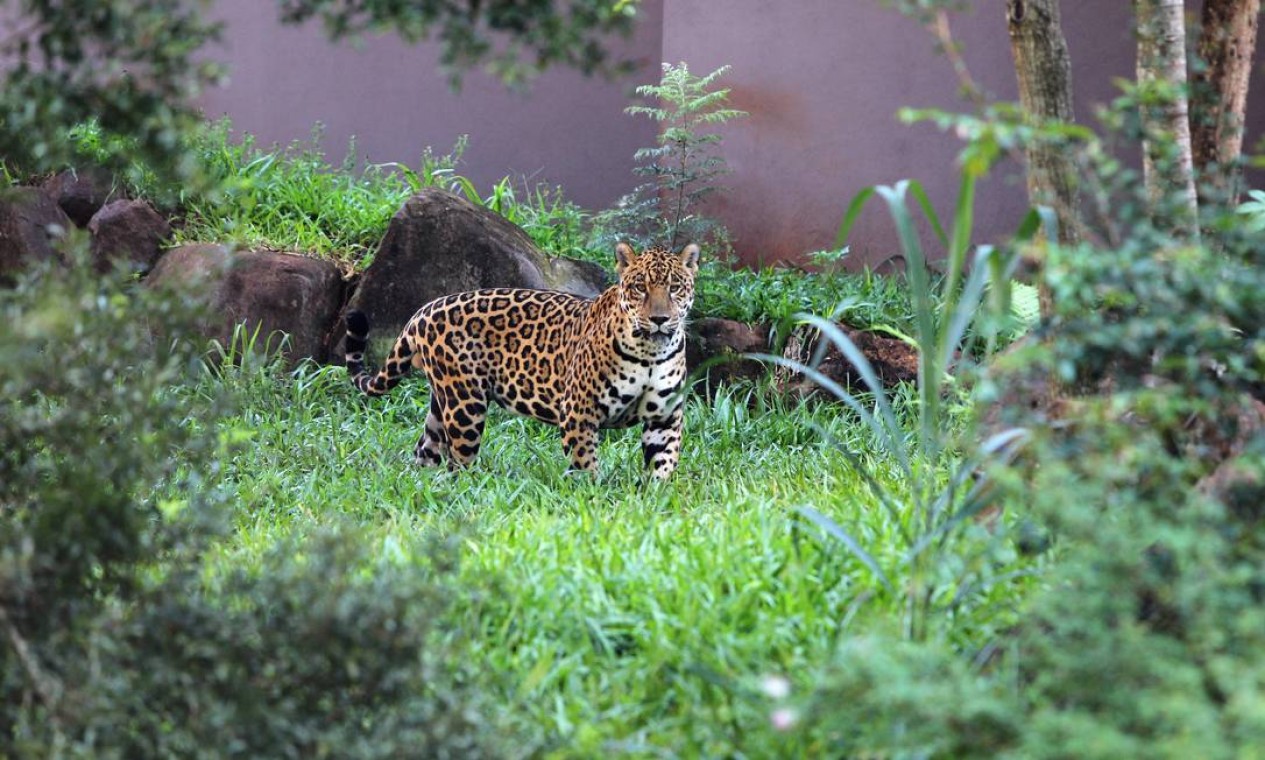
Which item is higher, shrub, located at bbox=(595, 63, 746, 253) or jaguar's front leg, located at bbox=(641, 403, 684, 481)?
shrub, located at bbox=(595, 63, 746, 253)

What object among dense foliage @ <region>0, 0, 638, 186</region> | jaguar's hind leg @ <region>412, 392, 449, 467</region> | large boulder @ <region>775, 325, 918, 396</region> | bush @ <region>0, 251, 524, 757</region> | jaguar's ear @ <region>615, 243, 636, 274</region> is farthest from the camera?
large boulder @ <region>775, 325, 918, 396</region>

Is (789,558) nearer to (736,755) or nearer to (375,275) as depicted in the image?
(736,755)

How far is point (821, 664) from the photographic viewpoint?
3.35 metres

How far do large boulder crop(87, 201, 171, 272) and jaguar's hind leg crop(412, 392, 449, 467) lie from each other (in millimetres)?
2406

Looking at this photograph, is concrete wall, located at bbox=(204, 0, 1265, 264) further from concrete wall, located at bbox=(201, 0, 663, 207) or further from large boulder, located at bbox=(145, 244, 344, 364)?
large boulder, located at bbox=(145, 244, 344, 364)

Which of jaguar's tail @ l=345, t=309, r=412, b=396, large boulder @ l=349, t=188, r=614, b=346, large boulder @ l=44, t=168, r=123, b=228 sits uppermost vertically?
large boulder @ l=44, t=168, r=123, b=228

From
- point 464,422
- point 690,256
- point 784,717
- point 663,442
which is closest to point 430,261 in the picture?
point 464,422

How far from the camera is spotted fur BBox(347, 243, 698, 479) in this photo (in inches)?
252

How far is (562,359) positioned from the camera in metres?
6.71

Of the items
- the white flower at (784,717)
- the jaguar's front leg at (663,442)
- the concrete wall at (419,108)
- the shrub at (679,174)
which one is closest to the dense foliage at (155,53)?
the white flower at (784,717)

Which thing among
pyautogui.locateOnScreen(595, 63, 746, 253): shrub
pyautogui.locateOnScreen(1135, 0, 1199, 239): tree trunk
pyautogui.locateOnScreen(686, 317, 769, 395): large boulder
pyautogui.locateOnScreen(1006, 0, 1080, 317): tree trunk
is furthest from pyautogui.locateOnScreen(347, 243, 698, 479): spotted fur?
pyautogui.locateOnScreen(1135, 0, 1199, 239): tree trunk

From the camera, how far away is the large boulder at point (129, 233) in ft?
27.5

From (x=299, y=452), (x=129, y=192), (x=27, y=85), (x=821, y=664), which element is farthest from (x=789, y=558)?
(x=129, y=192)

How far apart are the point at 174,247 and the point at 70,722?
5.89m
